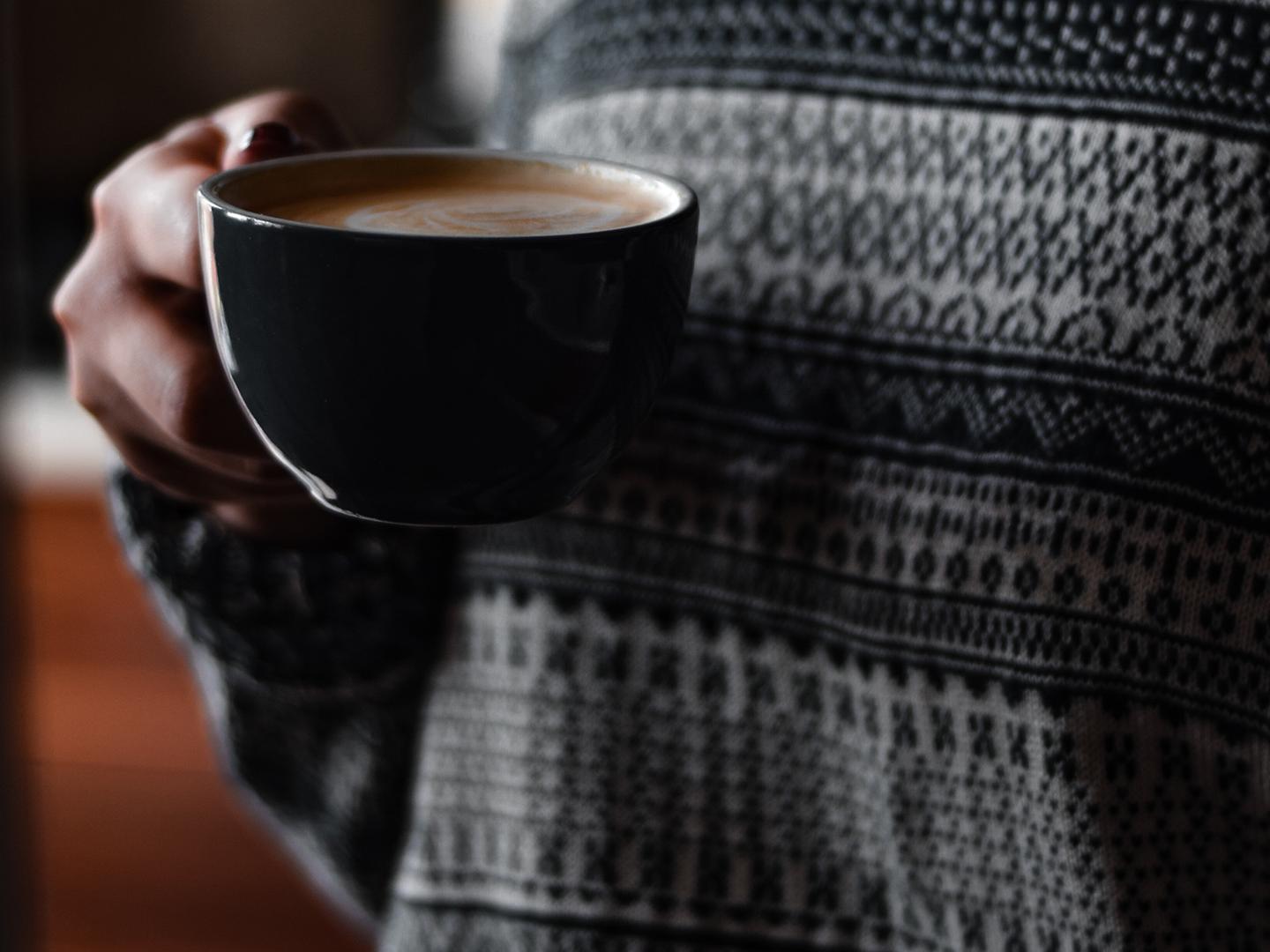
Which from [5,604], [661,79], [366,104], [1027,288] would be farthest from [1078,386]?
[366,104]

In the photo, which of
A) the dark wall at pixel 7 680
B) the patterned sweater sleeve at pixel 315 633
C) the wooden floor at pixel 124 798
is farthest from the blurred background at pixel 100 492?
the patterned sweater sleeve at pixel 315 633

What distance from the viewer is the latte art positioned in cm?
34

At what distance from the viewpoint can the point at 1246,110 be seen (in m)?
0.39

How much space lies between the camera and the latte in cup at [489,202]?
338 mm

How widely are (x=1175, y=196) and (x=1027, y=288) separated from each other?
2.1 inches

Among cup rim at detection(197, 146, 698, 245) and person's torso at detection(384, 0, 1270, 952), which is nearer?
cup rim at detection(197, 146, 698, 245)

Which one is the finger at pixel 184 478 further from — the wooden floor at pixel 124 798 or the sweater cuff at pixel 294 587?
the wooden floor at pixel 124 798

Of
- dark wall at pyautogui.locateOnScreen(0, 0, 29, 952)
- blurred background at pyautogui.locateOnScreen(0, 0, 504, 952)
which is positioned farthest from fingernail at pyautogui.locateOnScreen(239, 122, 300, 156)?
blurred background at pyautogui.locateOnScreen(0, 0, 504, 952)

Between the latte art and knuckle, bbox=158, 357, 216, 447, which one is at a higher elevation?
the latte art

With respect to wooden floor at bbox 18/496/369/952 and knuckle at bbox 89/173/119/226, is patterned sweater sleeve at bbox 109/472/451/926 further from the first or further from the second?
wooden floor at bbox 18/496/369/952

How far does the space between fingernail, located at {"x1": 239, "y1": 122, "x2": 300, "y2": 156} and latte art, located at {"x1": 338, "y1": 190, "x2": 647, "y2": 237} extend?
33 mm

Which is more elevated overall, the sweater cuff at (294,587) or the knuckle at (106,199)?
the knuckle at (106,199)

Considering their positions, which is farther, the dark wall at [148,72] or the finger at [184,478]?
the dark wall at [148,72]

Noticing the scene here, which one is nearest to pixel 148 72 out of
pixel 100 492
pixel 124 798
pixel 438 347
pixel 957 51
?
pixel 100 492
